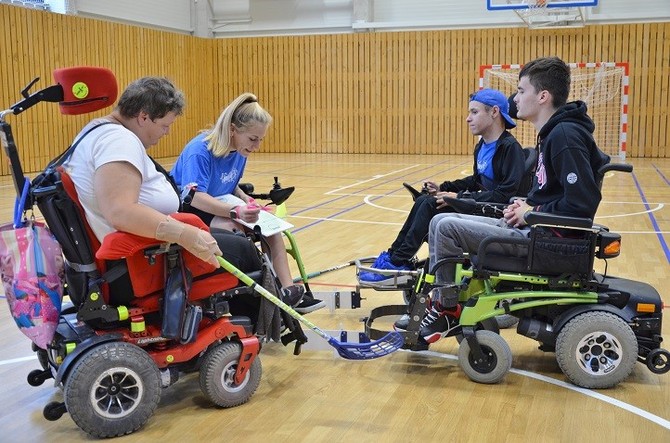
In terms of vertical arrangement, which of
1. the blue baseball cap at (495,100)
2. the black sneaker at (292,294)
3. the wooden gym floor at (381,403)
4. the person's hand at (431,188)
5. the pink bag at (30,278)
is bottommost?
the wooden gym floor at (381,403)

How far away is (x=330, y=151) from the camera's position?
61.3ft

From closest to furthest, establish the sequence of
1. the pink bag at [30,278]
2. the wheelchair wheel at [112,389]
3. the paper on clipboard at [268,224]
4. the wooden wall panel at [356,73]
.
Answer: the wheelchair wheel at [112,389] → the pink bag at [30,278] → the paper on clipboard at [268,224] → the wooden wall panel at [356,73]

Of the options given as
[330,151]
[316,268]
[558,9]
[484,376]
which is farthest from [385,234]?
[330,151]

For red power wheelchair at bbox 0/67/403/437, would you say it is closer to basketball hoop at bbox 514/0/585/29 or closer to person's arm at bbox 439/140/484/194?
person's arm at bbox 439/140/484/194

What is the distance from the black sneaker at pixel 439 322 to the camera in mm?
3375

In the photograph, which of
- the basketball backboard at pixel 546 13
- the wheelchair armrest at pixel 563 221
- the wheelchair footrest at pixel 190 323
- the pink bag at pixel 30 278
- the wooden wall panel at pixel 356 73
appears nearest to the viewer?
the pink bag at pixel 30 278

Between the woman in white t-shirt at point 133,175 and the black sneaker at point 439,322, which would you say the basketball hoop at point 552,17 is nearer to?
the black sneaker at point 439,322

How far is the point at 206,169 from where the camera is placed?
151 inches

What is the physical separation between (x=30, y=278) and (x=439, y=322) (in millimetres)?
1685

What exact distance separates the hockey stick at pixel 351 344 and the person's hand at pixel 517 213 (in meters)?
0.71

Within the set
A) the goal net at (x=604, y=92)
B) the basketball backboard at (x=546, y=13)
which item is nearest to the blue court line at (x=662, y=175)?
the goal net at (x=604, y=92)

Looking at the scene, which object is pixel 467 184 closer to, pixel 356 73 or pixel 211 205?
pixel 211 205

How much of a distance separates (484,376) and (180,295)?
132cm

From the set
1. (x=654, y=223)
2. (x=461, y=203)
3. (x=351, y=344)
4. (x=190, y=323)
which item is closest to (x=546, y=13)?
(x=654, y=223)
